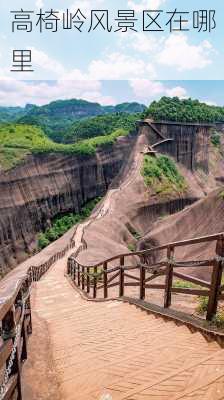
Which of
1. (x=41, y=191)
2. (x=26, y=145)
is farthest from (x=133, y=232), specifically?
(x=26, y=145)

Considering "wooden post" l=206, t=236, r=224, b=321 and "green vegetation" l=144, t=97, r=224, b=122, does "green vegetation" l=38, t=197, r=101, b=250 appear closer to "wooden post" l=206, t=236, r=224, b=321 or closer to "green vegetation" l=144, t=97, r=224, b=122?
"green vegetation" l=144, t=97, r=224, b=122

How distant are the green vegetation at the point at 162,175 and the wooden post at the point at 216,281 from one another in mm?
51670

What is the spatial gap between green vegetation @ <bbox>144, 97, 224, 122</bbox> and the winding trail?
64.6 meters

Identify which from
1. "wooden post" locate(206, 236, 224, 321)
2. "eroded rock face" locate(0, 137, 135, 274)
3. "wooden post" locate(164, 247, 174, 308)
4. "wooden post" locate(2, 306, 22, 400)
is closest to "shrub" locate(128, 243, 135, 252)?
"eroded rock face" locate(0, 137, 135, 274)

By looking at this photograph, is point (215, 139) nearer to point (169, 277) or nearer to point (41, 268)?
point (41, 268)

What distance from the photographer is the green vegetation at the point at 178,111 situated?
70.4 metres

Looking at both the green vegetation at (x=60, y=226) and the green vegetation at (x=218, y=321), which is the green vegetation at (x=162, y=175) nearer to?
the green vegetation at (x=60, y=226)

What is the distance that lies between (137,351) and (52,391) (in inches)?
50.5

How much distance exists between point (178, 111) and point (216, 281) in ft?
228

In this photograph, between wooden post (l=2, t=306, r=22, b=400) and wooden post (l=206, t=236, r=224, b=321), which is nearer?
wooden post (l=2, t=306, r=22, b=400)

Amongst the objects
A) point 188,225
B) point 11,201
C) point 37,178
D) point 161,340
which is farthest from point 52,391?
point 37,178

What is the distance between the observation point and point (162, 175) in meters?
61.3

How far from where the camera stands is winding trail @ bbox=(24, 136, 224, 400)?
436 cm

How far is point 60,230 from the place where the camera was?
5719 centimetres
